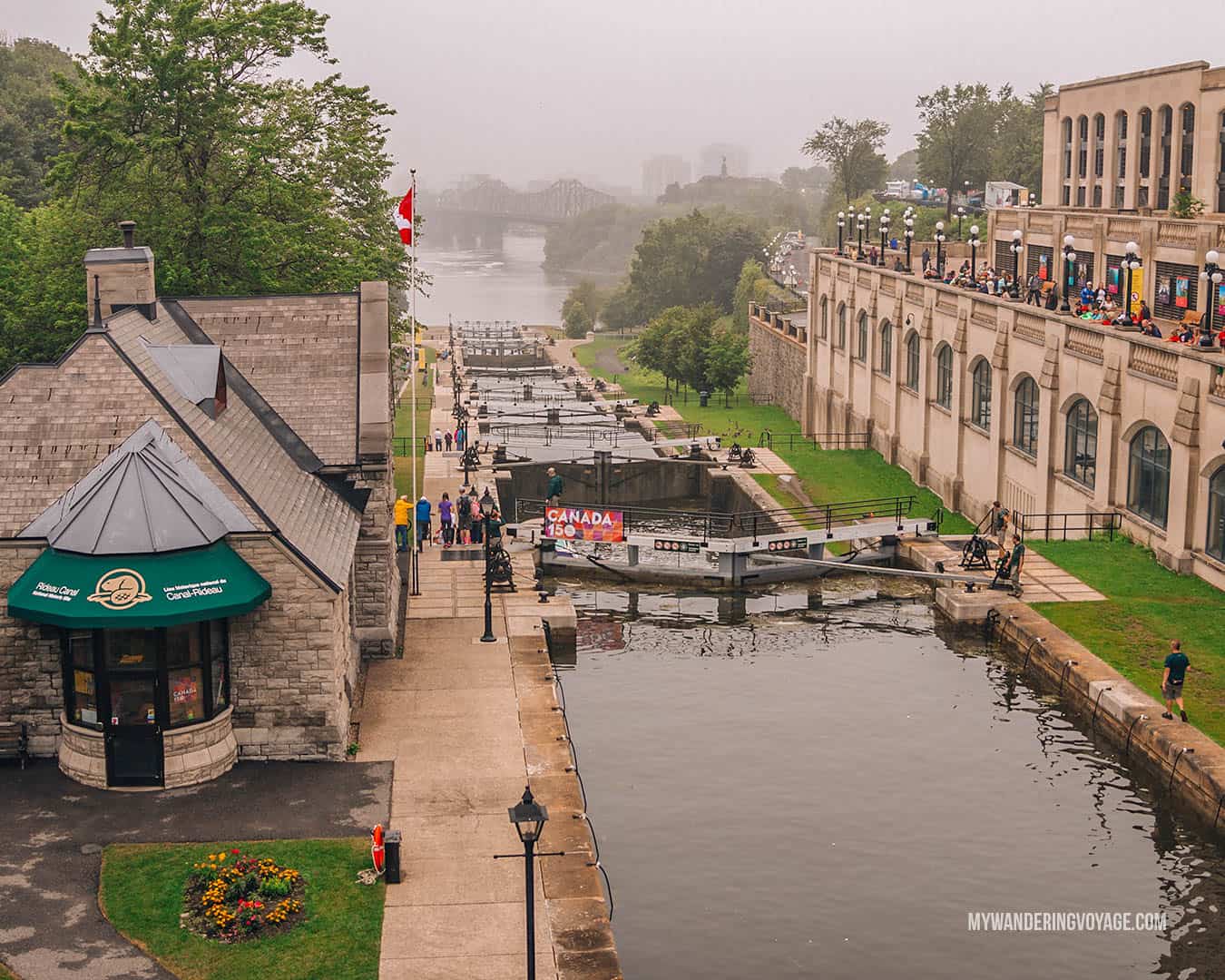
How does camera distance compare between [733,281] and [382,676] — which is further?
[733,281]

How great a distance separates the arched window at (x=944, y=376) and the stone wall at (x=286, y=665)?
38.2m

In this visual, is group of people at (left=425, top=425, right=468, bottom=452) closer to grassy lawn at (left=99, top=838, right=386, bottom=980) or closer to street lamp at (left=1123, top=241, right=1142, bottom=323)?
street lamp at (left=1123, top=241, right=1142, bottom=323)

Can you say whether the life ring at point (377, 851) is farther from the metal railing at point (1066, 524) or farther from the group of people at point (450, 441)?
the group of people at point (450, 441)

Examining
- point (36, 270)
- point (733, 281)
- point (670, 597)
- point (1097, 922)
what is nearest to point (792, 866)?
point (1097, 922)

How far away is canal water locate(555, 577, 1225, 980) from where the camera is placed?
23.7 meters

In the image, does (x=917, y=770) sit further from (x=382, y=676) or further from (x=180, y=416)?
(x=180, y=416)

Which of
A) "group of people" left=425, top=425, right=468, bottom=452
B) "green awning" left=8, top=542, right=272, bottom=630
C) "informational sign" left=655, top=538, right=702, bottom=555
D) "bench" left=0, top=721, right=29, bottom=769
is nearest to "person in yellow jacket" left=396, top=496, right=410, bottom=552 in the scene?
"informational sign" left=655, top=538, right=702, bottom=555

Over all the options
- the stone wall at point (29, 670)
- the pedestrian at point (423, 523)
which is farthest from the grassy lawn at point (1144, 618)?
the stone wall at point (29, 670)

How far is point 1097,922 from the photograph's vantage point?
24.6 meters

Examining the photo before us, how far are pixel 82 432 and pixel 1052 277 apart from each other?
199ft

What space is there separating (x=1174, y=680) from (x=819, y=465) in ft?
122

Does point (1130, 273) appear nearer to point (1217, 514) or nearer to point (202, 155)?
point (1217, 514)

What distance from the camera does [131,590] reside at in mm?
25062

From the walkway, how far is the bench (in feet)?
18.4
